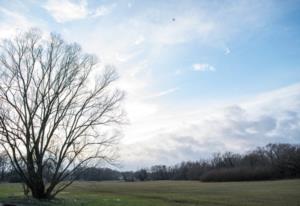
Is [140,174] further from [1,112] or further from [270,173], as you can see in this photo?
[1,112]

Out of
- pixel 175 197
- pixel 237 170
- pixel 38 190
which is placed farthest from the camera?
pixel 237 170

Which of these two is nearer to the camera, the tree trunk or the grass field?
the grass field

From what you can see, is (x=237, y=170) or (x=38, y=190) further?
(x=237, y=170)

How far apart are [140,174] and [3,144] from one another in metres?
160

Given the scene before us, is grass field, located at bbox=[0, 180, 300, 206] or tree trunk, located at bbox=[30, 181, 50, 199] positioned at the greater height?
tree trunk, located at bbox=[30, 181, 50, 199]

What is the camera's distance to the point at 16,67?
34719 millimetres

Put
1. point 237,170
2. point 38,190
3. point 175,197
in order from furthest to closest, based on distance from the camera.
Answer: point 237,170 < point 175,197 < point 38,190

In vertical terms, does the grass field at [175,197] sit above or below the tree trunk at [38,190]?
below

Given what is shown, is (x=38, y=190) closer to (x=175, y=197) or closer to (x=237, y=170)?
(x=175, y=197)

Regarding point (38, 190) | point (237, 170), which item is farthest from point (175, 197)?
point (237, 170)

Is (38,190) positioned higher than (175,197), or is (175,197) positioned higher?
(38,190)

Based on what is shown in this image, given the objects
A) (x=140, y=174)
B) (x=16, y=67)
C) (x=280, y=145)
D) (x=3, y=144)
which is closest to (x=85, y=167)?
(x=3, y=144)

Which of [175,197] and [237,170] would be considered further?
[237,170]

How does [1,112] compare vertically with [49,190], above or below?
above
